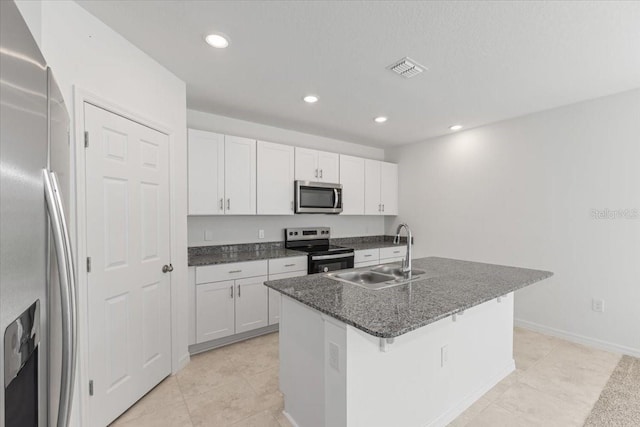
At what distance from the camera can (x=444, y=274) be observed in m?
2.20

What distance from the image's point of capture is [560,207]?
3162 mm

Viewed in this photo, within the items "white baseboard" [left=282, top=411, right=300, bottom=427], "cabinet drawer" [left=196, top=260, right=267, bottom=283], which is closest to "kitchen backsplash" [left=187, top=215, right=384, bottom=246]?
"cabinet drawer" [left=196, top=260, right=267, bottom=283]

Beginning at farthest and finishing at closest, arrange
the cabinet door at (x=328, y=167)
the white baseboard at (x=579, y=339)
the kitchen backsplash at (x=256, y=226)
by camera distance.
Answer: the cabinet door at (x=328, y=167)
the kitchen backsplash at (x=256, y=226)
the white baseboard at (x=579, y=339)

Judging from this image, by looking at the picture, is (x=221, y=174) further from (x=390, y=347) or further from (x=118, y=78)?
(x=390, y=347)

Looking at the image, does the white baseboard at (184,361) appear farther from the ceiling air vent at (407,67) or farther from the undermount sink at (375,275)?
the ceiling air vent at (407,67)

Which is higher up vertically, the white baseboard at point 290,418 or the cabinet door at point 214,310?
the cabinet door at point 214,310

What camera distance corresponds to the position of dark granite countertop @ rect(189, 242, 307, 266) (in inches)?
117

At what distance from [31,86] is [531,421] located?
288cm

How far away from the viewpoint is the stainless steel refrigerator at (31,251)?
1.66 feet

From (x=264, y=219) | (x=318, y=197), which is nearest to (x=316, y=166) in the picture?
(x=318, y=197)

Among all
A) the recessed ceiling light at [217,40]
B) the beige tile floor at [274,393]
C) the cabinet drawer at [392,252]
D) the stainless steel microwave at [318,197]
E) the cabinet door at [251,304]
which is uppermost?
the recessed ceiling light at [217,40]

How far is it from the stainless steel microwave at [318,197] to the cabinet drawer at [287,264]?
0.64 metres

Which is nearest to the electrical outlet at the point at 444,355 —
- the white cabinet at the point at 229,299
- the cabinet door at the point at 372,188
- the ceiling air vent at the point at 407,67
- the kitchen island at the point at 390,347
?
the kitchen island at the point at 390,347

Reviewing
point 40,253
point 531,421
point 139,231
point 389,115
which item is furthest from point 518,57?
point 139,231
